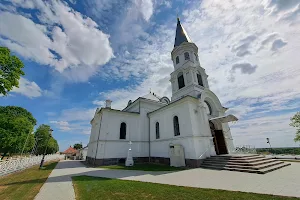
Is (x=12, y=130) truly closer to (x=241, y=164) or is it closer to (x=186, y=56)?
(x=186, y=56)

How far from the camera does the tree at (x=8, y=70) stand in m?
10.1

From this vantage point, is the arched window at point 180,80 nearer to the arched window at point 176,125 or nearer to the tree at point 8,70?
the arched window at point 176,125

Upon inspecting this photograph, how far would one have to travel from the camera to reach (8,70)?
10945 millimetres

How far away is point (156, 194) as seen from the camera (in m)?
5.82

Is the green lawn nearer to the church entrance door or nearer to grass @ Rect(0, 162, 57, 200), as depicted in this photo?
grass @ Rect(0, 162, 57, 200)

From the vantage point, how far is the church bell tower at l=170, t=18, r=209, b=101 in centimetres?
1908

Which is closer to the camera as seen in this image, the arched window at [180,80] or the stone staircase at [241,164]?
the stone staircase at [241,164]

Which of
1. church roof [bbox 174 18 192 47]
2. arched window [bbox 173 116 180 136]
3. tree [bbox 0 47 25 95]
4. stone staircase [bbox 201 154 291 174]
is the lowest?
stone staircase [bbox 201 154 291 174]

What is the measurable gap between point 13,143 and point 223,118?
38.1m

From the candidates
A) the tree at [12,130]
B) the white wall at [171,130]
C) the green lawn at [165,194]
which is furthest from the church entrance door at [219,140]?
the tree at [12,130]

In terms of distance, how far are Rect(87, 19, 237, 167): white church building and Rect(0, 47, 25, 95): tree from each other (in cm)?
947

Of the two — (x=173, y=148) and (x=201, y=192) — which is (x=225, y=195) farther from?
(x=173, y=148)

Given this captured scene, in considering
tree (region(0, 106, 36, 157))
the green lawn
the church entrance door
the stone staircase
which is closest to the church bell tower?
the church entrance door

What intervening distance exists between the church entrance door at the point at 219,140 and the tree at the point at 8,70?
20.2 m
